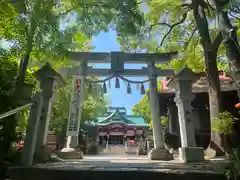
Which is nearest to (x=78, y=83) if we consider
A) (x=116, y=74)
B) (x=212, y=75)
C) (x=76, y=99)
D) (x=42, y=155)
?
(x=76, y=99)

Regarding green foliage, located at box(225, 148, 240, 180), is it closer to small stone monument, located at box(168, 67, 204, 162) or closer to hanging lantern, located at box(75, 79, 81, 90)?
small stone monument, located at box(168, 67, 204, 162)

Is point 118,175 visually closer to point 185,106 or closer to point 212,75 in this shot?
point 185,106

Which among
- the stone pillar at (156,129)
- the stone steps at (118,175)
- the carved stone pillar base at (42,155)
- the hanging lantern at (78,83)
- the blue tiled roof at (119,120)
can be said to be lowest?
the stone steps at (118,175)

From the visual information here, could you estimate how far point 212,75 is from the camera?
9.96 m

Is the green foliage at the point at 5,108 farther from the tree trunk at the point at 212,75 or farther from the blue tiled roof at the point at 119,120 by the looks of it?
the blue tiled roof at the point at 119,120

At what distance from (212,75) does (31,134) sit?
7969 mm

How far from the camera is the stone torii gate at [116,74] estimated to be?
30.2 feet

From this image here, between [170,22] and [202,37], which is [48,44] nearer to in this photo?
[202,37]

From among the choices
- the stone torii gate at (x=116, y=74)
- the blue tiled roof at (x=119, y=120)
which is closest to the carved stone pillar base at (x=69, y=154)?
the stone torii gate at (x=116, y=74)

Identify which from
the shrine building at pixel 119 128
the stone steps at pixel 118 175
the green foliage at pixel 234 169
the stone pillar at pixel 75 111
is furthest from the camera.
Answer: the shrine building at pixel 119 128

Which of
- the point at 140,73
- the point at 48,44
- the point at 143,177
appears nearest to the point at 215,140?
the point at 140,73

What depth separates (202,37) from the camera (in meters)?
10.4

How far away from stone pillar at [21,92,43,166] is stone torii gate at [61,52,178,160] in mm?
2522

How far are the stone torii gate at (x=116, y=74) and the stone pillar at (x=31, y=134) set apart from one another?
2522 mm
